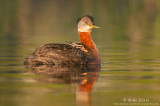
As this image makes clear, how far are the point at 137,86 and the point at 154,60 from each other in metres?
5.95

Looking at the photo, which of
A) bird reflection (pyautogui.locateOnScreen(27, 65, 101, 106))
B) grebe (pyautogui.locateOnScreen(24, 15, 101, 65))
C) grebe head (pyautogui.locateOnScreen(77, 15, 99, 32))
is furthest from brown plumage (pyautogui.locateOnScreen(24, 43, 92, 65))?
grebe head (pyautogui.locateOnScreen(77, 15, 99, 32))

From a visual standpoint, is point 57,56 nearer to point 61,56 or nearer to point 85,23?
point 61,56

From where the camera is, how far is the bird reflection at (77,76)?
11.7 meters

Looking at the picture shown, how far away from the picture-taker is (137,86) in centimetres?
1280

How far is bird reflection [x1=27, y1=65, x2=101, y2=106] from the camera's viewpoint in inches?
460

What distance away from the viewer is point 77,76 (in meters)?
14.4

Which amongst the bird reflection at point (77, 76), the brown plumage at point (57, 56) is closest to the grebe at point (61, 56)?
the brown plumage at point (57, 56)

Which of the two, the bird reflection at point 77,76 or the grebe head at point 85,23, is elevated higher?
the grebe head at point 85,23

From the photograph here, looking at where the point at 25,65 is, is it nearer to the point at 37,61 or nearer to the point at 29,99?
the point at 37,61

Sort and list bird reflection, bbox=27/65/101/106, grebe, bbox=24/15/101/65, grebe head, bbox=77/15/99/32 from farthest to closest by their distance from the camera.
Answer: grebe head, bbox=77/15/99/32 < grebe, bbox=24/15/101/65 < bird reflection, bbox=27/65/101/106

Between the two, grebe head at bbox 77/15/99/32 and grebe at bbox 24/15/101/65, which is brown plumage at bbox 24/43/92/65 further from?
grebe head at bbox 77/15/99/32

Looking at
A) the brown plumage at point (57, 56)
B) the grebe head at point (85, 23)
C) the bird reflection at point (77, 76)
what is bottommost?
the bird reflection at point (77, 76)

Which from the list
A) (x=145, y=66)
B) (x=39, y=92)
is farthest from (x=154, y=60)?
(x=39, y=92)

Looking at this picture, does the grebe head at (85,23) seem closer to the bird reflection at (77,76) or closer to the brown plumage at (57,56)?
the brown plumage at (57,56)
